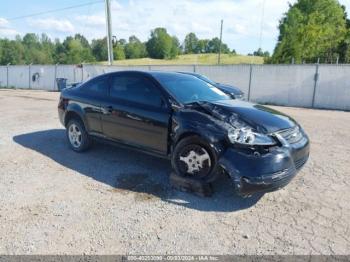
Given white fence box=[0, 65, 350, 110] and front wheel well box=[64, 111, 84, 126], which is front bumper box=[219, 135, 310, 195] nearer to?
front wheel well box=[64, 111, 84, 126]

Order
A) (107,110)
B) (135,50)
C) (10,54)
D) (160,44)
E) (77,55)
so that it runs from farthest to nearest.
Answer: (160,44) < (135,50) < (10,54) < (77,55) < (107,110)

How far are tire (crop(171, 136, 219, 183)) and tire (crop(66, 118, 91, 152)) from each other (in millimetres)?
2186

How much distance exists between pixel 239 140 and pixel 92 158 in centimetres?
294

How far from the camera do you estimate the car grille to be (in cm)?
405

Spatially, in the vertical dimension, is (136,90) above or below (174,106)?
above

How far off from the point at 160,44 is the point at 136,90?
88.3 m

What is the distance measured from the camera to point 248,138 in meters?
3.81

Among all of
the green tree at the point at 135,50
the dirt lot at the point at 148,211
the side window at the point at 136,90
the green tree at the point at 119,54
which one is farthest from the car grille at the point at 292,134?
the green tree at the point at 135,50

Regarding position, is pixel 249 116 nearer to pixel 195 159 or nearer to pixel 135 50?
pixel 195 159

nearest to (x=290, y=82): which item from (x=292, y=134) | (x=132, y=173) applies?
(x=292, y=134)

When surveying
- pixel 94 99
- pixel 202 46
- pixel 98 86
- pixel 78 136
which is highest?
pixel 202 46

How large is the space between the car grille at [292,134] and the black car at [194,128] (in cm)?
2

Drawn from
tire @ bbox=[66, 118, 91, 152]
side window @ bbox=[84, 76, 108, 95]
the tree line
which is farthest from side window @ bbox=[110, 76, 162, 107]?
the tree line

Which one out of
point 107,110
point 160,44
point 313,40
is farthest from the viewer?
point 160,44
